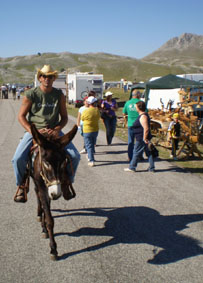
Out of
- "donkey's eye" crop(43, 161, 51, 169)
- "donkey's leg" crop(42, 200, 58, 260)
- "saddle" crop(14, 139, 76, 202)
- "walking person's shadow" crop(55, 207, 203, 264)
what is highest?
"donkey's eye" crop(43, 161, 51, 169)

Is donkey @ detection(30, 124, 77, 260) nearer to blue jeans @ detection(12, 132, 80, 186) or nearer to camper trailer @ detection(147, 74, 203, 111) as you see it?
blue jeans @ detection(12, 132, 80, 186)

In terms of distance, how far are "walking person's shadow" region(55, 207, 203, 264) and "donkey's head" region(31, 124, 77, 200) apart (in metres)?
1.05

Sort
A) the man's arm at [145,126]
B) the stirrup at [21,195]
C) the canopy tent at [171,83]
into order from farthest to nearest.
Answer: the canopy tent at [171,83], the man's arm at [145,126], the stirrup at [21,195]

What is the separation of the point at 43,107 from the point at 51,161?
Result: 3.55 ft

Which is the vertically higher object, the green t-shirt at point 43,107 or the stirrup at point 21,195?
the green t-shirt at point 43,107

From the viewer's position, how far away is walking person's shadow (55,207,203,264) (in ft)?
14.1

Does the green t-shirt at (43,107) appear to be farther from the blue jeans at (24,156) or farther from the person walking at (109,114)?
the person walking at (109,114)

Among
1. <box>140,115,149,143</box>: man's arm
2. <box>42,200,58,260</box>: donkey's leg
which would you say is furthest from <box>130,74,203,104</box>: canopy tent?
<box>42,200,58,260</box>: donkey's leg

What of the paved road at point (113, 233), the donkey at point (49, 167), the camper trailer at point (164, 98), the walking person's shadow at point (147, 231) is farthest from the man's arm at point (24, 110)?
the camper trailer at point (164, 98)

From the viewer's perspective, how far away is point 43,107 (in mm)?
4586

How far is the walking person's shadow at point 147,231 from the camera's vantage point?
431cm

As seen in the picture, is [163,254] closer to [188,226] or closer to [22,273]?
Answer: [188,226]

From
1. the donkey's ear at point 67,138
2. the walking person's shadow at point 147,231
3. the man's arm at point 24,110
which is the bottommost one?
the walking person's shadow at point 147,231

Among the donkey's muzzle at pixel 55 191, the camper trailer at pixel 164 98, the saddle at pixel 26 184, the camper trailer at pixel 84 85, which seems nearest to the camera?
the donkey's muzzle at pixel 55 191
